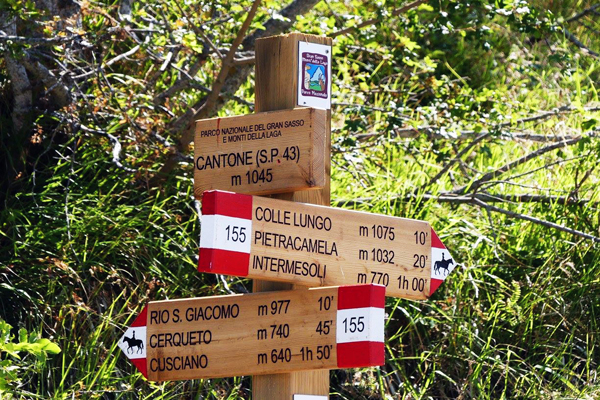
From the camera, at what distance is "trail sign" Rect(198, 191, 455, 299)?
2.43 metres

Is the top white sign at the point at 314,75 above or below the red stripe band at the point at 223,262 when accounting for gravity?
above

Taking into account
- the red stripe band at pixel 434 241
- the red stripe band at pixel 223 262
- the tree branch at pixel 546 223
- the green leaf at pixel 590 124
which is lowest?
the red stripe band at pixel 223 262

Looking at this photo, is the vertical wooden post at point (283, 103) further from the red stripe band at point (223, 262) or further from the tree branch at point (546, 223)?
the tree branch at point (546, 223)

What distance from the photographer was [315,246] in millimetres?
2588

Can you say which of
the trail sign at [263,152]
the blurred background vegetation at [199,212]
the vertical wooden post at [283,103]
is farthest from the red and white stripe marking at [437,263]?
the blurred background vegetation at [199,212]

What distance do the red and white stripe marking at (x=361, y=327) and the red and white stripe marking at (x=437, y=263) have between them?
40 cm

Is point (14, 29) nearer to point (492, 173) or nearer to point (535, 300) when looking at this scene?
point (492, 173)

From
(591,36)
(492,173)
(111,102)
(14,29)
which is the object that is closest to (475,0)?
(492,173)

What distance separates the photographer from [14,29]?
14.6 feet

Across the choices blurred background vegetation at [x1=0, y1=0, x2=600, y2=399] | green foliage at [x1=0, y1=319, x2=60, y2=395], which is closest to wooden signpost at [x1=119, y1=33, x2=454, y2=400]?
green foliage at [x1=0, y1=319, x2=60, y2=395]

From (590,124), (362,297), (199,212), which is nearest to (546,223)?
(590,124)

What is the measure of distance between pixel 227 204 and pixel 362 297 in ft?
1.56

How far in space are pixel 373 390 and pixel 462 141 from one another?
2018 millimetres

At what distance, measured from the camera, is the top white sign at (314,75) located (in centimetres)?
273
